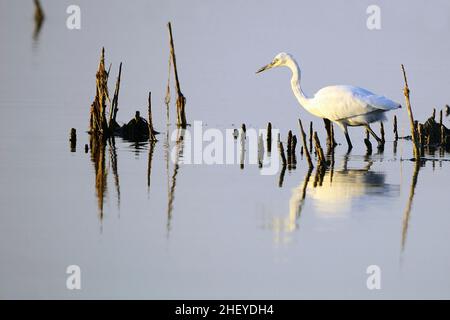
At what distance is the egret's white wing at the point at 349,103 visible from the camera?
17.8 metres

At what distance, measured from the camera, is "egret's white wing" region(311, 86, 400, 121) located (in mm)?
17797

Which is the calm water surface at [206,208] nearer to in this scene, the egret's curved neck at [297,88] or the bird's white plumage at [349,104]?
the bird's white plumage at [349,104]

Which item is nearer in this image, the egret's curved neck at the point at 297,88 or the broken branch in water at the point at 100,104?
the broken branch in water at the point at 100,104


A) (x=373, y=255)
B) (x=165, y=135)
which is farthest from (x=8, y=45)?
(x=373, y=255)

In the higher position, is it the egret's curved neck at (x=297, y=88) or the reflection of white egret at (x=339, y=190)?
the egret's curved neck at (x=297, y=88)

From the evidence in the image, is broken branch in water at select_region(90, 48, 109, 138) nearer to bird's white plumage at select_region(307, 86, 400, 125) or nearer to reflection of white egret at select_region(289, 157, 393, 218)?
bird's white plumage at select_region(307, 86, 400, 125)

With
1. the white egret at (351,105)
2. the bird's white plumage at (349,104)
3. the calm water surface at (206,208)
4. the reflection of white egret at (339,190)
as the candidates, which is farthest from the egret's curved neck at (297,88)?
the reflection of white egret at (339,190)

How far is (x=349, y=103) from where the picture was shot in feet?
58.5

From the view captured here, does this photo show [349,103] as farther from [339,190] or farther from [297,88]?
[339,190]

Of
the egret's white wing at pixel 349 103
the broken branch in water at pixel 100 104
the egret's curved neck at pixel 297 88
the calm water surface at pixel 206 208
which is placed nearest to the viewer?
the calm water surface at pixel 206 208

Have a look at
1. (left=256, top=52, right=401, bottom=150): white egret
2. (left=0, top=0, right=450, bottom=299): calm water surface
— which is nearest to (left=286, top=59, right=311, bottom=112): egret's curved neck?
(left=256, top=52, right=401, bottom=150): white egret

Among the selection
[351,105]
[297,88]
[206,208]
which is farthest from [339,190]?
[297,88]

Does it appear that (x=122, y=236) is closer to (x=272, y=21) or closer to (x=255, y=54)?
(x=255, y=54)

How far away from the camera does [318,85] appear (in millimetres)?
27719
